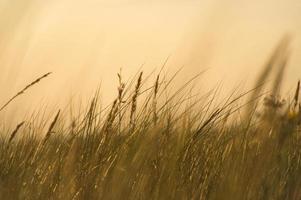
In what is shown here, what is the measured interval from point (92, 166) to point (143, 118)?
0.32 m

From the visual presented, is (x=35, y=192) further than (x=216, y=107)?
No

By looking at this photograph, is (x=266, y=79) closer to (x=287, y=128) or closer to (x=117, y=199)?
(x=287, y=128)

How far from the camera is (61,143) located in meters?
1.97

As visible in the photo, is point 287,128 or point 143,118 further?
point 143,118

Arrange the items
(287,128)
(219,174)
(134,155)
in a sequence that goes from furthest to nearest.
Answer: (219,174)
(134,155)
(287,128)

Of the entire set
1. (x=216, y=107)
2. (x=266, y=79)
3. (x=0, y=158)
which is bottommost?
(x=0, y=158)

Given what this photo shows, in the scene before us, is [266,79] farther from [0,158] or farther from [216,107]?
[0,158]

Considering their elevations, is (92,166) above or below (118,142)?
below

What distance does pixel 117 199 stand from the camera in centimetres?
131

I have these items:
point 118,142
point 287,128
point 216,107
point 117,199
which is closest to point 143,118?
point 118,142

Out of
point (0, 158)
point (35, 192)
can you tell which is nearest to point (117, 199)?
point (35, 192)

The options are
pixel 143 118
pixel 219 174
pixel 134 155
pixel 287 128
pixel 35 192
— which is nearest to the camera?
pixel 287 128

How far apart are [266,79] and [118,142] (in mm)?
713

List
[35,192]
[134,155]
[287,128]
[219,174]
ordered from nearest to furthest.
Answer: [287,128], [35,192], [134,155], [219,174]
